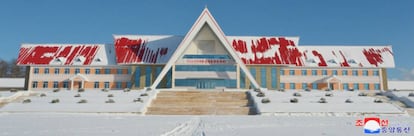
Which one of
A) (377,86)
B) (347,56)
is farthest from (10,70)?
(377,86)

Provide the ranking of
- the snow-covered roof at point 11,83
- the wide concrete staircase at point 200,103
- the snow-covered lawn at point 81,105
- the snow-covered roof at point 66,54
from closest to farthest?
the snow-covered lawn at point 81,105, the wide concrete staircase at point 200,103, the snow-covered roof at point 66,54, the snow-covered roof at point 11,83

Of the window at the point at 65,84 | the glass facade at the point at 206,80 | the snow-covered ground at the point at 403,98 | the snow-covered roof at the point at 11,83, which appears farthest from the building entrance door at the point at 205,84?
the snow-covered roof at the point at 11,83

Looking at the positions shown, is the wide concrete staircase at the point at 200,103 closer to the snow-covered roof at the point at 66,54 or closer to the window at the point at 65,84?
the snow-covered roof at the point at 66,54

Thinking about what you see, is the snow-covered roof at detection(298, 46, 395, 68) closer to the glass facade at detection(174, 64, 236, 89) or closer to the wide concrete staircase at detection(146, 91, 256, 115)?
the glass facade at detection(174, 64, 236, 89)

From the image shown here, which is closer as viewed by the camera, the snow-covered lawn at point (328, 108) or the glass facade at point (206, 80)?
the snow-covered lawn at point (328, 108)

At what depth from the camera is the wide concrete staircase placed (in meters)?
20.6

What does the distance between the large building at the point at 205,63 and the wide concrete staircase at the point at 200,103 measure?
28.1ft

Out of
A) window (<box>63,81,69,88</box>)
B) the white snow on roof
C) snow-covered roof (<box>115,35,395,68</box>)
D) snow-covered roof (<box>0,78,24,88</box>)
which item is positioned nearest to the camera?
snow-covered roof (<box>115,35,395,68</box>)

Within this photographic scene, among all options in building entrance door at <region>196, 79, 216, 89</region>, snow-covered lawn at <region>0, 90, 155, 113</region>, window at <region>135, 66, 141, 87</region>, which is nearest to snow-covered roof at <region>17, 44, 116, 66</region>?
window at <region>135, 66, 141, 87</region>

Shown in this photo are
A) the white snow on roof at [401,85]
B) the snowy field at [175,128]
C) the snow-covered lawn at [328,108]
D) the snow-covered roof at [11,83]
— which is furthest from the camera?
the snow-covered roof at [11,83]

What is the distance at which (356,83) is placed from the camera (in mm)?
38719

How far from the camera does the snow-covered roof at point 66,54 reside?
3878cm

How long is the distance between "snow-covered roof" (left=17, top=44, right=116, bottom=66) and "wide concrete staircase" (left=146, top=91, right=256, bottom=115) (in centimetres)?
1695

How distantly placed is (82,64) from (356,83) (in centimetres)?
3751
